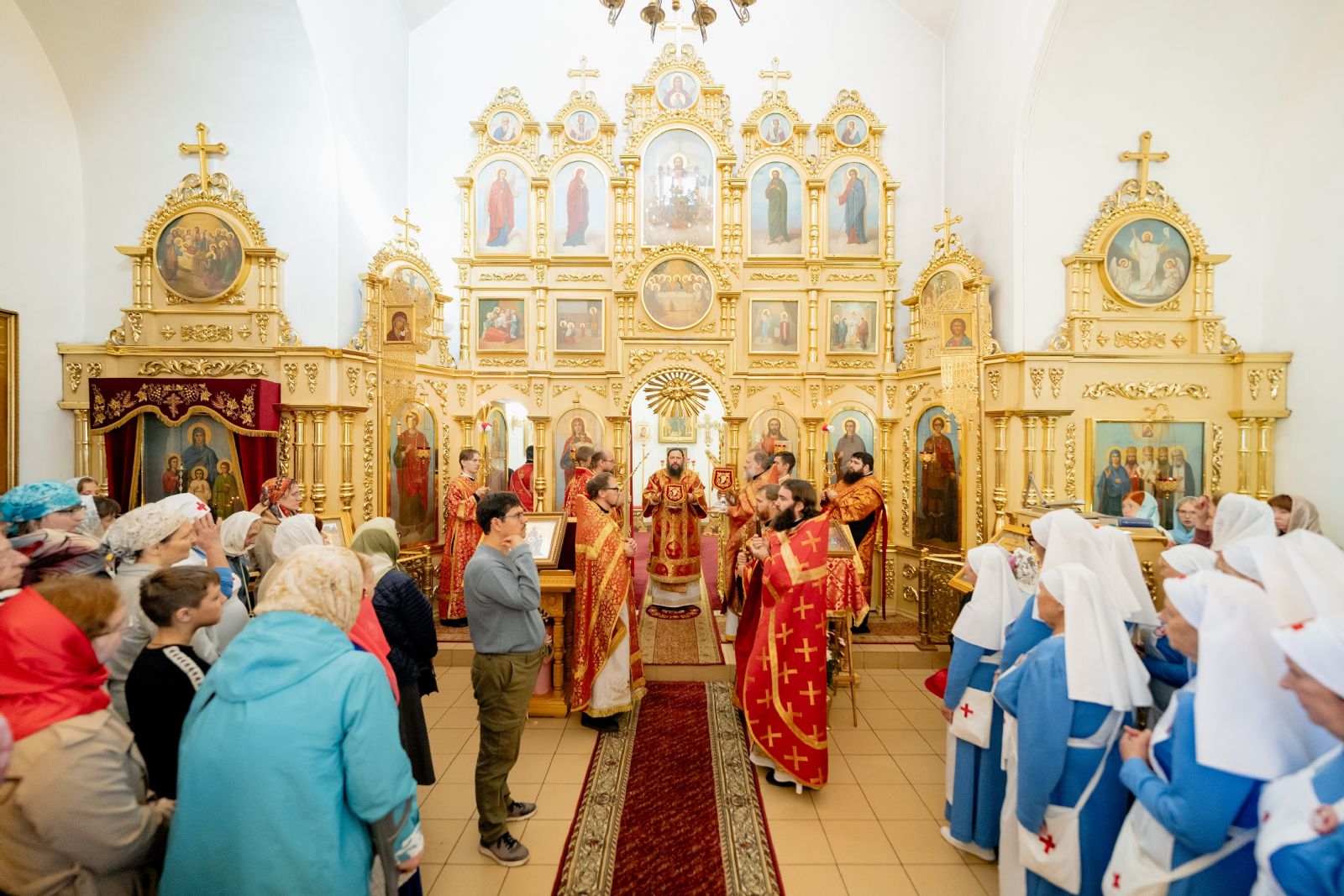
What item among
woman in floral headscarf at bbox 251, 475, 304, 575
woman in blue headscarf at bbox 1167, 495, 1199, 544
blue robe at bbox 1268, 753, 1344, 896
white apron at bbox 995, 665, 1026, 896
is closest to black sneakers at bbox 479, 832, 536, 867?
white apron at bbox 995, 665, 1026, 896

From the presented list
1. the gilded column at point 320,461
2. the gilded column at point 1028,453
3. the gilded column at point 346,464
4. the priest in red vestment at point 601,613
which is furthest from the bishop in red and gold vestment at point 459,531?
the gilded column at point 1028,453

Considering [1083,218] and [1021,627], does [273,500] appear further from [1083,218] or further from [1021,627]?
[1083,218]

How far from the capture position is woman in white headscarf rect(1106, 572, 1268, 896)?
1.86m

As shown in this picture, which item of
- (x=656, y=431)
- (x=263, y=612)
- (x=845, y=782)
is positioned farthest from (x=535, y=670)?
(x=656, y=431)

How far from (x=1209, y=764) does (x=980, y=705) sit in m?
1.78

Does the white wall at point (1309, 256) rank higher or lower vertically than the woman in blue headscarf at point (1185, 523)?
higher

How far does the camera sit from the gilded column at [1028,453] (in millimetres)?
7102

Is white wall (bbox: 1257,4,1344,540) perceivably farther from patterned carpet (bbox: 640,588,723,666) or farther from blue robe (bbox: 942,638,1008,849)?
patterned carpet (bbox: 640,588,723,666)

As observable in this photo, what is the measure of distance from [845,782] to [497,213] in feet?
29.7

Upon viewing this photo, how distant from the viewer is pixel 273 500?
224 inches

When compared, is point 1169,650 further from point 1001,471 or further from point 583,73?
point 583,73

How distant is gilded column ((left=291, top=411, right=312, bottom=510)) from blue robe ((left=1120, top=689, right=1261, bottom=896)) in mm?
7967

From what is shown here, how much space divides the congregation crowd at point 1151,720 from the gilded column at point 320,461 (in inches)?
273

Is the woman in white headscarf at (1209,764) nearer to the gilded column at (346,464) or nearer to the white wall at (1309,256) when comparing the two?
the white wall at (1309,256)
